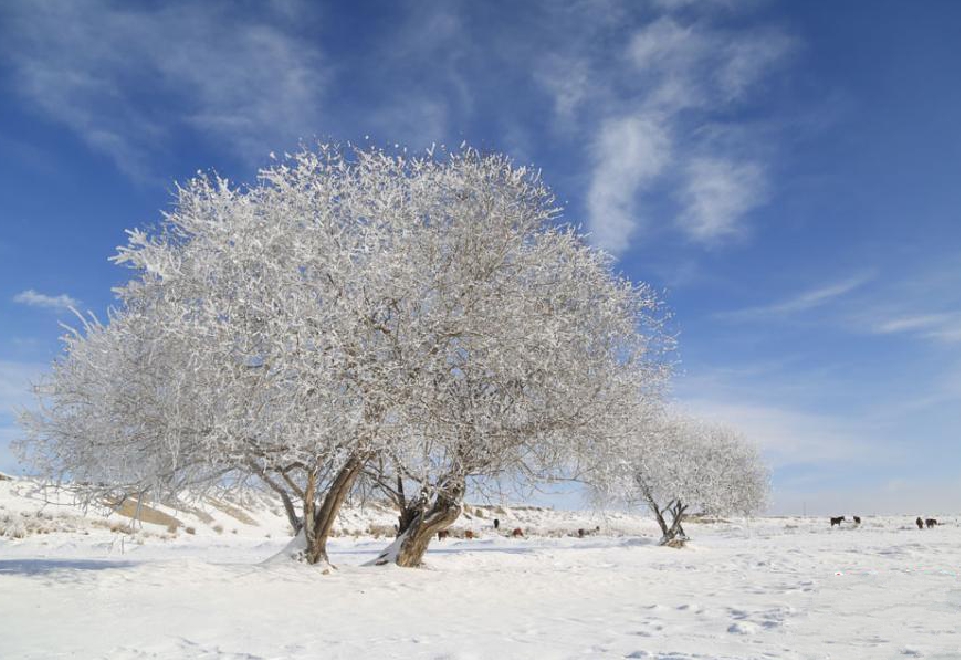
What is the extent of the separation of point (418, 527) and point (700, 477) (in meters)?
23.2

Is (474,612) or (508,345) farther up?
Result: (508,345)

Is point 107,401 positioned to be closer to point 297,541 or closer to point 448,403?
point 297,541

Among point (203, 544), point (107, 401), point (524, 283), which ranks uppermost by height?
point (524, 283)

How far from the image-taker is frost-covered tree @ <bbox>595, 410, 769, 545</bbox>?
1387 inches

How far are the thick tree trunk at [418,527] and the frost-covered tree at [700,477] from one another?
12938 millimetres

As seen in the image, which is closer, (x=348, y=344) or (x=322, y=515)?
(x=348, y=344)

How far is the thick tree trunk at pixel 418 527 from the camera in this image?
1733 centimetres

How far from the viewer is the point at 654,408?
17.4m

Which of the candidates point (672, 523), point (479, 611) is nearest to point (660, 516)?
point (672, 523)

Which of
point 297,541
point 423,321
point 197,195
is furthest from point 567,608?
point 197,195

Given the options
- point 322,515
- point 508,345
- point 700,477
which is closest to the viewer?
point 508,345

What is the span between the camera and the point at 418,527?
17.7m

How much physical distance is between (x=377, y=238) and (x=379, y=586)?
6.93 metres

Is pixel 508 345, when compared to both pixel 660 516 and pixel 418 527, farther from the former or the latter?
pixel 660 516
